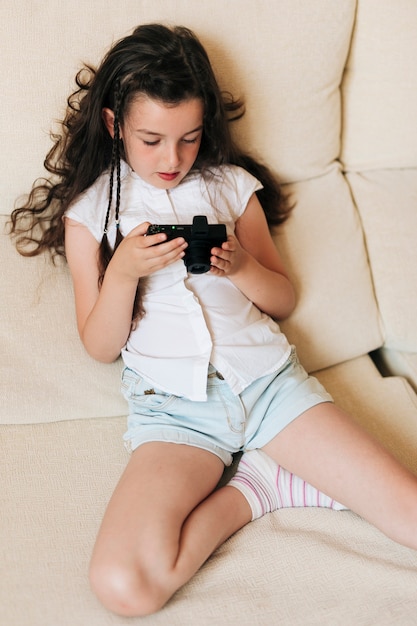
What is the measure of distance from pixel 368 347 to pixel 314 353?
142 millimetres

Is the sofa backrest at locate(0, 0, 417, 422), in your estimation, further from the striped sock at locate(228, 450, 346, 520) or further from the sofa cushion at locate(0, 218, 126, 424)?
the striped sock at locate(228, 450, 346, 520)

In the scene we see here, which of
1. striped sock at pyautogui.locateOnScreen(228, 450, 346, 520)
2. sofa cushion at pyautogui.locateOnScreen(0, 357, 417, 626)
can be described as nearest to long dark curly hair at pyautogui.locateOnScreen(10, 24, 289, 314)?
sofa cushion at pyautogui.locateOnScreen(0, 357, 417, 626)

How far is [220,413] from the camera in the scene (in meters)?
1.22

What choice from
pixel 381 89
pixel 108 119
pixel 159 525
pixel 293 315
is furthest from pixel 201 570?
pixel 381 89

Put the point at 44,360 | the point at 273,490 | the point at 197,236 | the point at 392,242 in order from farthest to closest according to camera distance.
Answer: the point at 392,242 < the point at 44,360 < the point at 273,490 < the point at 197,236

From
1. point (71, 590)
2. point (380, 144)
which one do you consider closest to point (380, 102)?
point (380, 144)

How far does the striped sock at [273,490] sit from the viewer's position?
1.19 meters

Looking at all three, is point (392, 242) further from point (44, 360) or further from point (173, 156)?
point (44, 360)

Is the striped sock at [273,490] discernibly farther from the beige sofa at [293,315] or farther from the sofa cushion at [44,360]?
the sofa cushion at [44,360]

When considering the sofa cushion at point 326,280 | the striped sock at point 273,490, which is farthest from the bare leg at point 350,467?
the sofa cushion at point 326,280

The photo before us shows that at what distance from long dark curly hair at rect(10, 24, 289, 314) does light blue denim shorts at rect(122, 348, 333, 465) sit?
27 cm

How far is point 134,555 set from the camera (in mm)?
1026

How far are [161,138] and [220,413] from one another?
50 cm

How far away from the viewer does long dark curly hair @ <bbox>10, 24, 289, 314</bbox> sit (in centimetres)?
119
